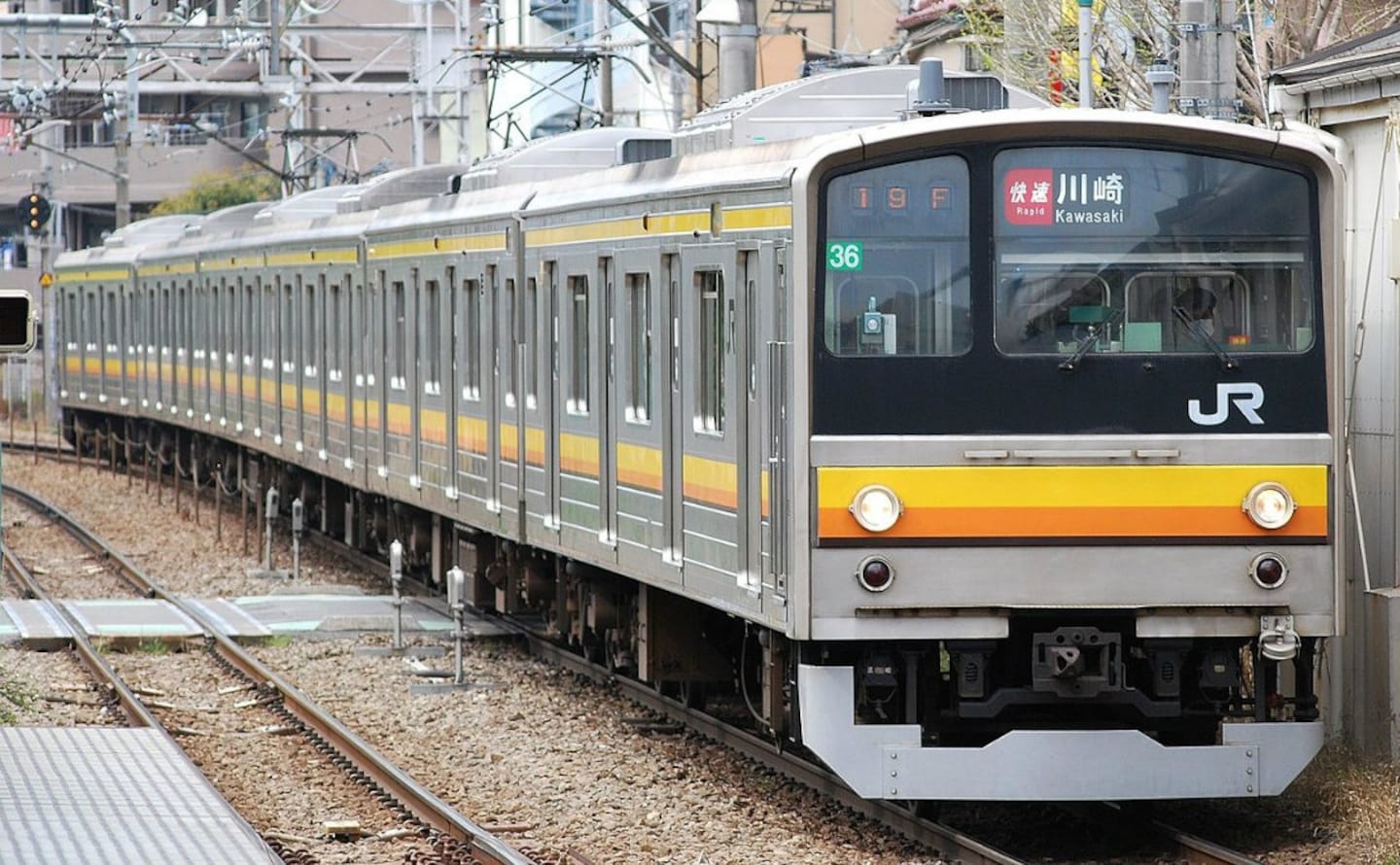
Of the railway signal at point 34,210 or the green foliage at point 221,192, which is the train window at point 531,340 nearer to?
the railway signal at point 34,210

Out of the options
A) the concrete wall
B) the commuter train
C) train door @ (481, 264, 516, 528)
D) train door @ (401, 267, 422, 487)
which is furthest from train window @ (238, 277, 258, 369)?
the concrete wall

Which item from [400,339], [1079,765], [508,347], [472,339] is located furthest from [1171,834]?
[400,339]

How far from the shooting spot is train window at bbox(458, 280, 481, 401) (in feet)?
51.0

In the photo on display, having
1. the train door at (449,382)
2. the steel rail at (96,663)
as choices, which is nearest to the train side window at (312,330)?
the steel rail at (96,663)

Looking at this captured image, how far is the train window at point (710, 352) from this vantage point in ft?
34.3

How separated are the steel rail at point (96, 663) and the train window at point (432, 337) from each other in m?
2.77

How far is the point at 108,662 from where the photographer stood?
15.8 metres

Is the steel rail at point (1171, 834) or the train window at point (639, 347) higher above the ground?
the train window at point (639, 347)

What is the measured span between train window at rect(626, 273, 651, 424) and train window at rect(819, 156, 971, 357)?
2.49m

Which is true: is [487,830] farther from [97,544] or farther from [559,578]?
[97,544]

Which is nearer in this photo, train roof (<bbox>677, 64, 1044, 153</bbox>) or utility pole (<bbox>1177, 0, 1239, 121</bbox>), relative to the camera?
train roof (<bbox>677, 64, 1044, 153</bbox>)

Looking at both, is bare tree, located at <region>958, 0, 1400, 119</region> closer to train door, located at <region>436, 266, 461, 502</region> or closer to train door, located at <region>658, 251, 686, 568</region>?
train door, located at <region>436, 266, 461, 502</region>

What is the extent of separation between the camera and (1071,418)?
9.15m

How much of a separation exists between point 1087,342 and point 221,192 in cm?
5376
